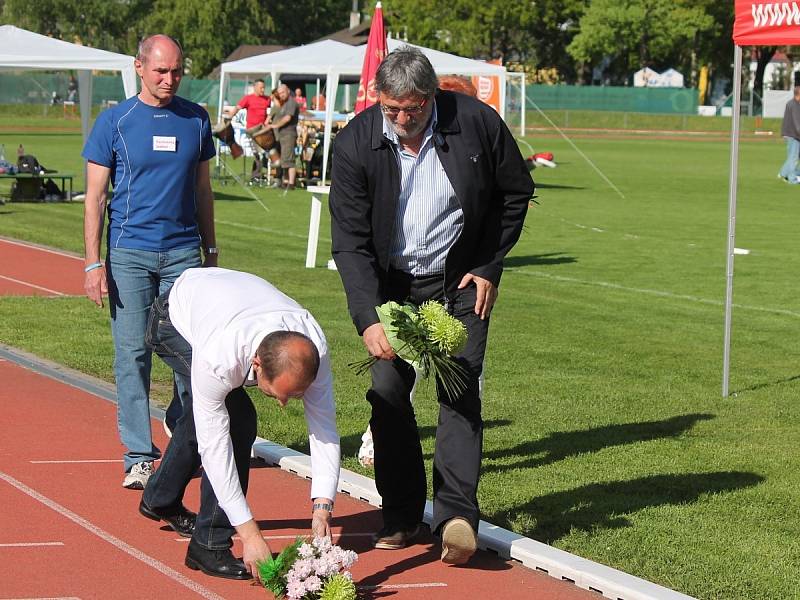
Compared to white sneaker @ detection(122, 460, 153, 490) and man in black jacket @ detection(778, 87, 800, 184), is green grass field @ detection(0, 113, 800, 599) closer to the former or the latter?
white sneaker @ detection(122, 460, 153, 490)

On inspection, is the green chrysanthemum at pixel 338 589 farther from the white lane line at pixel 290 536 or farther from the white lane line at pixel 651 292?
the white lane line at pixel 651 292

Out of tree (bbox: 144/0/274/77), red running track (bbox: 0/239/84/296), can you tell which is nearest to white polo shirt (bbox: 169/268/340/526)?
red running track (bbox: 0/239/84/296)

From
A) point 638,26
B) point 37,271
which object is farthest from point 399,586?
point 638,26

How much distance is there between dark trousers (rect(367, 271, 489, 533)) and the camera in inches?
233

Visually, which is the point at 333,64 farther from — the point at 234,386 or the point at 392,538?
the point at 234,386

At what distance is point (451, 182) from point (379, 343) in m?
0.75

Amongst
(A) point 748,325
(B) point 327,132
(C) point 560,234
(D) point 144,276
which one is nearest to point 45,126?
(B) point 327,132

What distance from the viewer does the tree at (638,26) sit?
3391 inches

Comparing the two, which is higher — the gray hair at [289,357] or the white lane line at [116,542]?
the gray hair at [289,357]

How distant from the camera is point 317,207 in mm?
16688

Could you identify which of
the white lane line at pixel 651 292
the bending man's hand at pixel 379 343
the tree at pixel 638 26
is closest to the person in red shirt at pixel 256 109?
the white lane line at pixel 651 292

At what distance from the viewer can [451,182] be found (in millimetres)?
5754

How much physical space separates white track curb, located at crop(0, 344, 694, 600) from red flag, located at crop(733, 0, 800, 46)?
4.23 meters

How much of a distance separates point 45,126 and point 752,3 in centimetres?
5679
